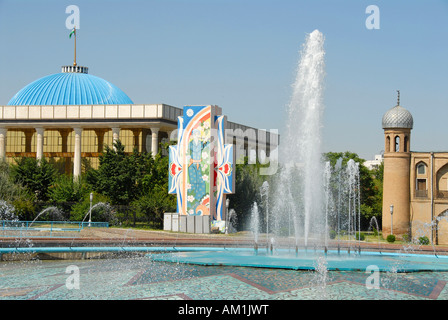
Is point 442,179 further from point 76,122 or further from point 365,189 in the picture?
point 76,122

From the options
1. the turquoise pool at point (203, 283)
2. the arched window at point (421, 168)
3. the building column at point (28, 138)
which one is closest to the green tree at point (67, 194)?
the building column at point (28, 138)

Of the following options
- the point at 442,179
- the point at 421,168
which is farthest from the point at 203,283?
the point at 442,179

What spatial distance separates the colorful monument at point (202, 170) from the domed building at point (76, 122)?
35.6ft

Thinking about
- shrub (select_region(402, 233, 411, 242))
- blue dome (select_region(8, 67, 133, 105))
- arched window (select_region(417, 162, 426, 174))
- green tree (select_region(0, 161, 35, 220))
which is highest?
blue dome (select_region(8, 67, 133, 105))

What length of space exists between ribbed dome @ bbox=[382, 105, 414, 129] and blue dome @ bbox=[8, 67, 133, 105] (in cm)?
2639

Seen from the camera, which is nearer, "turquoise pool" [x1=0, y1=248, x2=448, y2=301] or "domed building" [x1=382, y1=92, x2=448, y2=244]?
"turquoise pool" [x1=0, y1=248, x2=448, y2=301]

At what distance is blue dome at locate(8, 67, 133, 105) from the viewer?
52125 mm

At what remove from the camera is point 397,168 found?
116ft

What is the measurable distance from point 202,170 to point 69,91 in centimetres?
2261

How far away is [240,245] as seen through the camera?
90.4 feet

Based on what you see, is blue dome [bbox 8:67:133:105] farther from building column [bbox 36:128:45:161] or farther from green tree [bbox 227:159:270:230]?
green tree [bbox 227:159:270:230]

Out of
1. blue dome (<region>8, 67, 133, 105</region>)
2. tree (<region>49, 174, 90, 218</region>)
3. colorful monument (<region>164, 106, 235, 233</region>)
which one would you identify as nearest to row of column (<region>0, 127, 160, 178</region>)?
blue dome (<region>8, 67, 133, 105</region>)

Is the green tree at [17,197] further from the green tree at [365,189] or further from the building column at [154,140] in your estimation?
the green tree at [365,189]

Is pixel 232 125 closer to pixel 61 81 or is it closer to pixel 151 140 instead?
pixel 151 140
